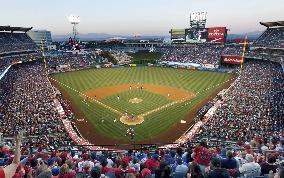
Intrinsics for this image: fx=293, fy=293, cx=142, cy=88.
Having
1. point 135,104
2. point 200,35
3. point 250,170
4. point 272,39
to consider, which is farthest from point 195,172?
point 200,35

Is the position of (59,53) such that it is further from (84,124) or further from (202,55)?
(84,124)

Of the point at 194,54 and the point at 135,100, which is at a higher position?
the point at 194,54

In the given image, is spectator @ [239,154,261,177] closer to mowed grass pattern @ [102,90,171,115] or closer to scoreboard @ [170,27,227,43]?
mowed grass pattern @ [102,90,171,115]

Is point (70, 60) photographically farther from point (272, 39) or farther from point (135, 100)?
point (272, 39)

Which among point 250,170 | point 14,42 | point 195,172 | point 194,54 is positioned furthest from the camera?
point 194,54

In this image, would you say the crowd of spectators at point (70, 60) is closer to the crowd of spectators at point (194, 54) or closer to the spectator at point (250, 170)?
the crowd of spectators at point (194, 54)

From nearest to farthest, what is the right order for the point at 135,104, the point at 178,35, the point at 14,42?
the point at 135,104, the point at 14,42, the point at 178,35
